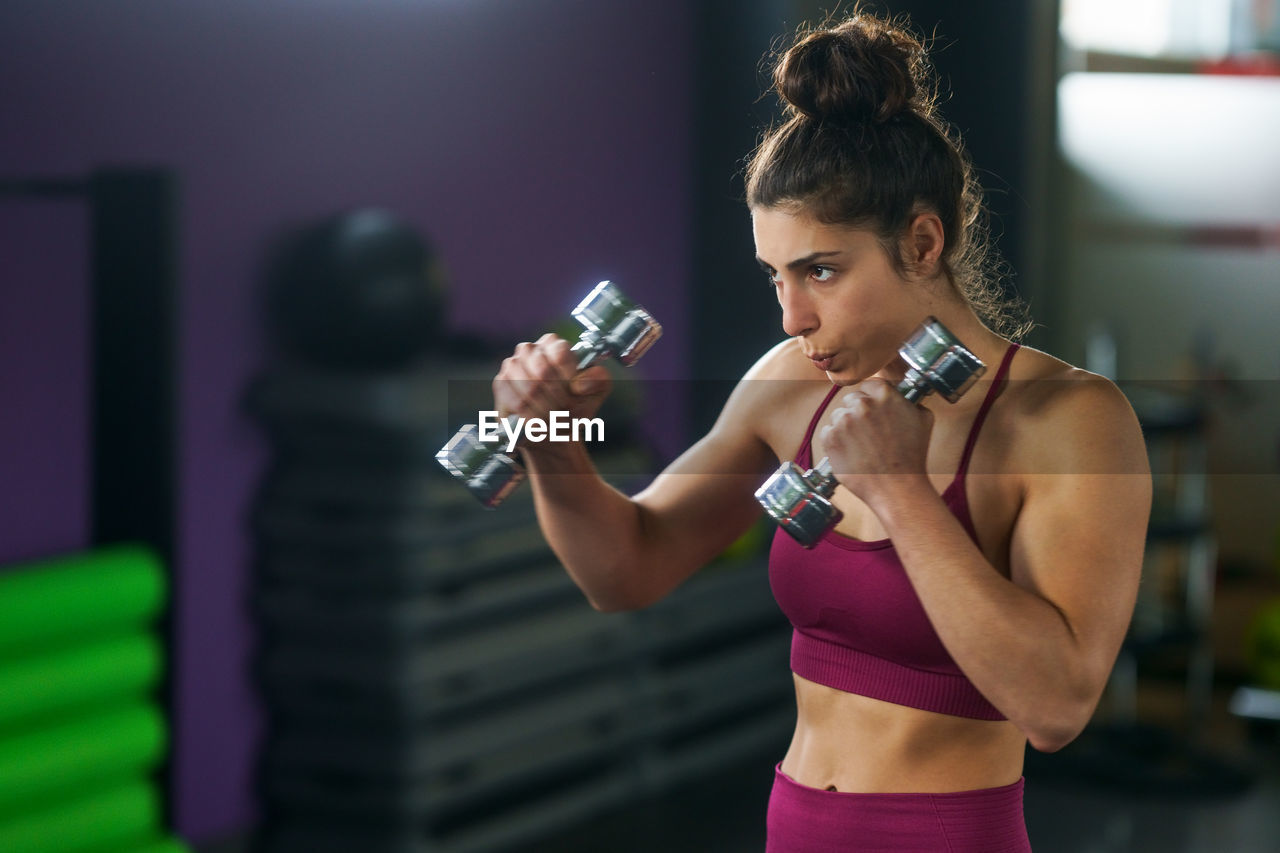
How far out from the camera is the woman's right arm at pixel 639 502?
47.6 inches

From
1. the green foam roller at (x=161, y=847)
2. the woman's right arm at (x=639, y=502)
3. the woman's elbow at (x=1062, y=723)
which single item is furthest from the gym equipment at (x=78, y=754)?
the woman's elbow at (x=1062, y=723)

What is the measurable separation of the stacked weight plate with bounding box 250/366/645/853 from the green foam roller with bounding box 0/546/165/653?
639mm

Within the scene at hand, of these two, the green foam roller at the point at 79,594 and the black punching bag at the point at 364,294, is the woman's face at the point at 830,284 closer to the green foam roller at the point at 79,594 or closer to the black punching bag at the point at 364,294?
the green foam roller at the point at 79,594

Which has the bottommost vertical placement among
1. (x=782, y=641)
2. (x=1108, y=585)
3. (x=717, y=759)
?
(x=717, y=759)

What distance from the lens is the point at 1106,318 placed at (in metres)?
4.81

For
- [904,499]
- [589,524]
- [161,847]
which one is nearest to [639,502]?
[589,524]

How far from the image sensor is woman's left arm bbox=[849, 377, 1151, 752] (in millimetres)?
1059

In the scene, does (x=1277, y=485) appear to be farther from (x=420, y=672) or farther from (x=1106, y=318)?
(x=420, y=672)

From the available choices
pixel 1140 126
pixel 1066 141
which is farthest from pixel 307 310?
pixel 1140 126

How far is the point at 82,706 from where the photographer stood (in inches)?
95.3

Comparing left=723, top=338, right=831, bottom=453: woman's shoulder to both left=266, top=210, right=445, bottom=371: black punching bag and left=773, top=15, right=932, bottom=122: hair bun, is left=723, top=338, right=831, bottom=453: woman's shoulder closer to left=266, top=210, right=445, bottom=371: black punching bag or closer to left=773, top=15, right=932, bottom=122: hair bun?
left=773, top=15, right=932, bottom=122: hair bun

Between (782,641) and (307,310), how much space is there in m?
1.66

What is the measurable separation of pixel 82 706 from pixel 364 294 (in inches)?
37.8

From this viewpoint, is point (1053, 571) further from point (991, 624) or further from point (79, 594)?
point (79, 594)
